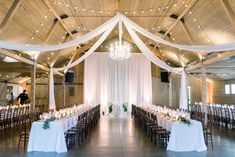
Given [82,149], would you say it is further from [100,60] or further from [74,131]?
[100,60]

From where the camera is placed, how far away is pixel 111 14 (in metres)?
13.4

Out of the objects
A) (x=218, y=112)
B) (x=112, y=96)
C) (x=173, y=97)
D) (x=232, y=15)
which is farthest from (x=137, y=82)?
(x=232, y=15)

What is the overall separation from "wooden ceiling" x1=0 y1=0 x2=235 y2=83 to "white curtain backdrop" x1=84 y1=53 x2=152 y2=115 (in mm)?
4504

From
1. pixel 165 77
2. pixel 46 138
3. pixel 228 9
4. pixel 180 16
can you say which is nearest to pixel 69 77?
pixel 165 77

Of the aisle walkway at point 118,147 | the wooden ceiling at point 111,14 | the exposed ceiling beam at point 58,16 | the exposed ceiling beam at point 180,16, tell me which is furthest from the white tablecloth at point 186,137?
the exposed ceiling beam at point 58,16

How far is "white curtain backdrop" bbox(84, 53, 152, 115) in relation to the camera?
1900 cm

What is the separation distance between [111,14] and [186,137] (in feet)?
27.2

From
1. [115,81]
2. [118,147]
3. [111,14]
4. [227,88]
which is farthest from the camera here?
[115,81]

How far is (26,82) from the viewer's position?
68.1 ft

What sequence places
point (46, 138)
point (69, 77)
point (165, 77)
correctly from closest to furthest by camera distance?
point (46, 138), point (69, 77), point (165, 77)

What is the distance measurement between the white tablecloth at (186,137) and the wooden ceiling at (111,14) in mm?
3486

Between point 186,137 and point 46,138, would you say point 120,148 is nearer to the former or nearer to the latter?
point 186,137

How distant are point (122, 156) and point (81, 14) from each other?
784cm

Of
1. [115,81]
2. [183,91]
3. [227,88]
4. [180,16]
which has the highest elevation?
[180,16]
